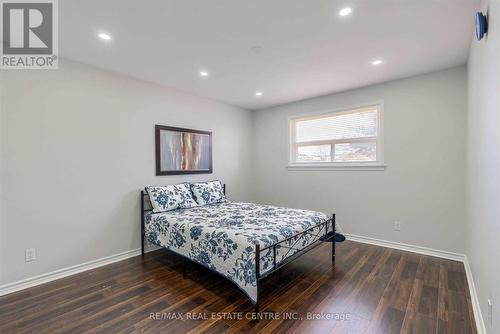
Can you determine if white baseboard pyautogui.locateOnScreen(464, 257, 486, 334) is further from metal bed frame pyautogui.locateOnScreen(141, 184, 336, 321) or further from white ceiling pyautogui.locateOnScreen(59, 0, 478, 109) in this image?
white ceiling pyautogui.locateOnScreen(59, 0, 478, 109)

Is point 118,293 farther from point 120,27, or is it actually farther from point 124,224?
point 120,27

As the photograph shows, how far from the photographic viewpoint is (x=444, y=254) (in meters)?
3.17

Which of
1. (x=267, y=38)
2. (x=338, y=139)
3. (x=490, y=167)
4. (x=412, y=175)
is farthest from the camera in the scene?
(x=338, y=139)

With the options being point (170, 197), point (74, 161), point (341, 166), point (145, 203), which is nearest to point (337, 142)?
point (341, 166)

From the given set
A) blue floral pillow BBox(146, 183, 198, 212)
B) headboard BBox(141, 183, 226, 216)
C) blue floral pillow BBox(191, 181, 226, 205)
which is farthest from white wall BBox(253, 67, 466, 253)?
headboard BBox(141, 183, 226, 216)

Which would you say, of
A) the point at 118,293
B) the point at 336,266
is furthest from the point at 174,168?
the point at 336,266

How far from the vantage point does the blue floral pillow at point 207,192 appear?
3819 mm

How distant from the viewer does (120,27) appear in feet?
7.09

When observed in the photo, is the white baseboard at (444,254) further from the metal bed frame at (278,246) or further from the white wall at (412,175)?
the metal bed frame at (278,246)

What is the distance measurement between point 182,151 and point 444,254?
4135mm

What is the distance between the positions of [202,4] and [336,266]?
3159mm

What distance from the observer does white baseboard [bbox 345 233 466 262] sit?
10.2ft

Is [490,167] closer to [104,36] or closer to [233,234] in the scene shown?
[233,234]

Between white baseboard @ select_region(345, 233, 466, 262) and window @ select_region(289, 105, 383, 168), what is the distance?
1.21 meters
